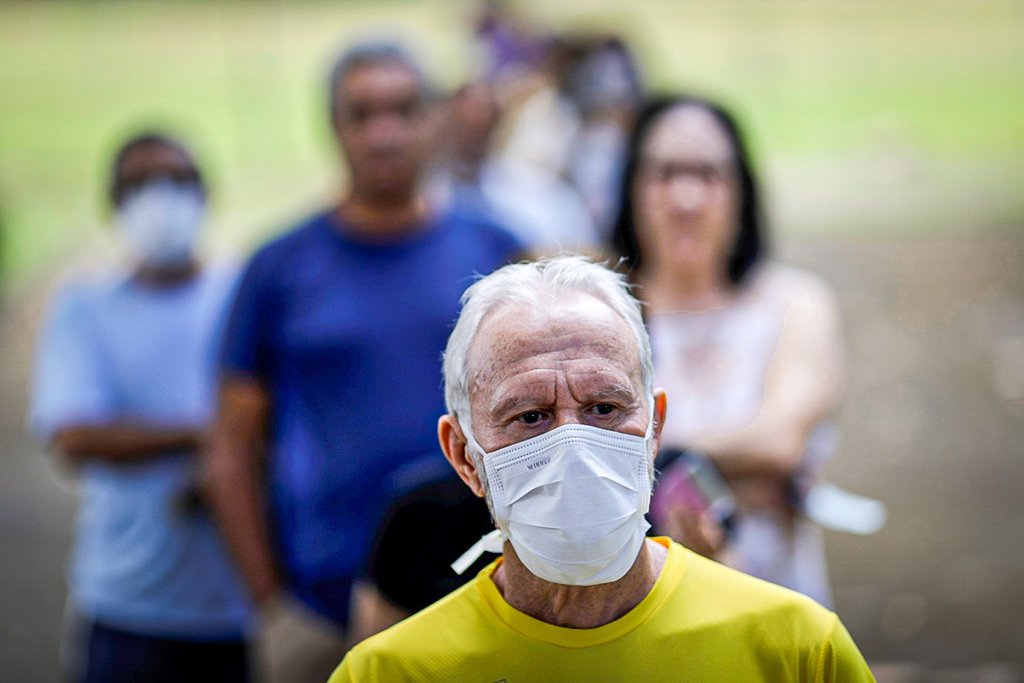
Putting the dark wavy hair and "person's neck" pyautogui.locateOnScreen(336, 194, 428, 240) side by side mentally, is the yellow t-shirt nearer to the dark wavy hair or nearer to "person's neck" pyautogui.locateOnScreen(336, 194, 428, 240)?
the dark wavy hair

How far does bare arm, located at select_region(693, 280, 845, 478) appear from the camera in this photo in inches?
125

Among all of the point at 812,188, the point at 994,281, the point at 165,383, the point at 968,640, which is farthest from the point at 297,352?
the point at 812,188

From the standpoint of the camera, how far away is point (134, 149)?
4531 millimetres

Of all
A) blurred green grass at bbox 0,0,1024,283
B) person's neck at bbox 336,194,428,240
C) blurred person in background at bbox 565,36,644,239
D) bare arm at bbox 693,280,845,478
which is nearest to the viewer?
bare arm at bbox 693,280,845,478

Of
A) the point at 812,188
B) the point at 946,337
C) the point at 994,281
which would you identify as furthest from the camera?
the point at 812,188

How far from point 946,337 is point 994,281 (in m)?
1.66

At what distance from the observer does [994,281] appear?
12219mm

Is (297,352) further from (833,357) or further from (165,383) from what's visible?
(833,357)

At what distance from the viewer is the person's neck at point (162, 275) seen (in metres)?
4.44

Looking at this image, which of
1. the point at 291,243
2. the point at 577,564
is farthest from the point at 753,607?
the point at 291,243

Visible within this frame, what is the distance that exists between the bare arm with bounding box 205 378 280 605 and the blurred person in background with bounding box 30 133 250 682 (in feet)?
0.99

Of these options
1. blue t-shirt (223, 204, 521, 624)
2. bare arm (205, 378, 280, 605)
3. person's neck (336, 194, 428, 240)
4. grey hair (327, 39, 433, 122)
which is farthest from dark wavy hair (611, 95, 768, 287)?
bare arm (205, 378, 280, 605)

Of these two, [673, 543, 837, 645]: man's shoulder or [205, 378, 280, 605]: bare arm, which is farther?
[205, 378, 280, 605]: bare arm

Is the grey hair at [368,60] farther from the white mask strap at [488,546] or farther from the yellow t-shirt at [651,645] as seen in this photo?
the yellow t-shirt at [651,645]
